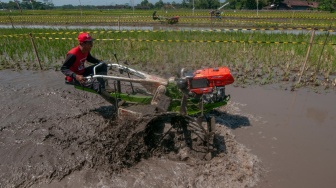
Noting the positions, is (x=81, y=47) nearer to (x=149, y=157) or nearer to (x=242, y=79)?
(x=149, y=157)

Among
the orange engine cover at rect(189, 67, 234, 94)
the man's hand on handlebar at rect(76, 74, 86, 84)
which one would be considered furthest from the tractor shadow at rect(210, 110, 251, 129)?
Answer: the man's hand on handlebar at rect(76, 74, 86, 84)

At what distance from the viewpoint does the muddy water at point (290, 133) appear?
371 centimetres

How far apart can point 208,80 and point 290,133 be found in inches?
69.5

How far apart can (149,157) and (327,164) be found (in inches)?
100.0

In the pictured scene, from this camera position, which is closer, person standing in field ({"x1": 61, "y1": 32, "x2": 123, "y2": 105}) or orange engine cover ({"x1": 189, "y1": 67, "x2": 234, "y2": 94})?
orange engine cover ({"x1": 189, "y1": 67, "x2": 234, "y2": 94})

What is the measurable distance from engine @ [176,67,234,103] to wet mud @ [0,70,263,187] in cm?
61

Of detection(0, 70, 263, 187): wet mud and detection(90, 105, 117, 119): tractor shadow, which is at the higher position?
detection(90, 105, 117, 119): tractor shadow

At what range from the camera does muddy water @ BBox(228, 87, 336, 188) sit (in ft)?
12.2

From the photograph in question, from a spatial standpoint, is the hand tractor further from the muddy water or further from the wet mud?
the muddy water

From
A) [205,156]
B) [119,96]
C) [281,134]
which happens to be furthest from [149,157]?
[281,134]

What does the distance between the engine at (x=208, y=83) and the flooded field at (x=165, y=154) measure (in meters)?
0.70

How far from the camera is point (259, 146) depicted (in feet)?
14.3

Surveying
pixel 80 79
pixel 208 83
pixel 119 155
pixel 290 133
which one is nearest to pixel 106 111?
pixel 80 79

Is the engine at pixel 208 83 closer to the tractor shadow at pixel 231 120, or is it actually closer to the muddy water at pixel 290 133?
the tractor shadow at pixel 231 120
